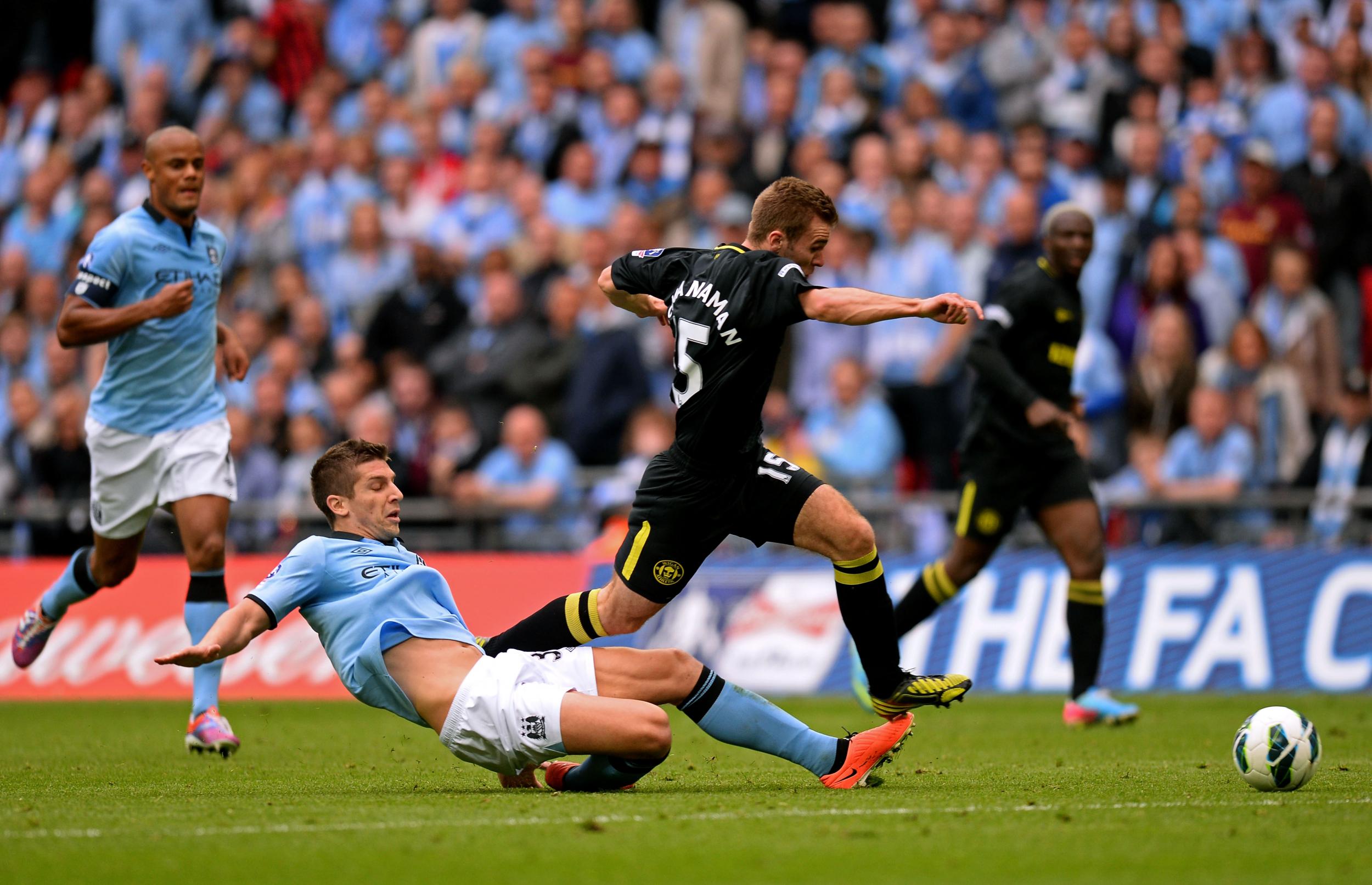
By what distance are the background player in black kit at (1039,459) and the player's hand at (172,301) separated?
444 centimetres

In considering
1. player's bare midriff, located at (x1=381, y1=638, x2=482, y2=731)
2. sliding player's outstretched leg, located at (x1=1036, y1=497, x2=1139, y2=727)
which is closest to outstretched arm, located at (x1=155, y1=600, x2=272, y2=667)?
player's bare midriff, located at (x1=381, y1=638, x2=482, y2=731)

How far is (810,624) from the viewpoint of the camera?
13.1 metres

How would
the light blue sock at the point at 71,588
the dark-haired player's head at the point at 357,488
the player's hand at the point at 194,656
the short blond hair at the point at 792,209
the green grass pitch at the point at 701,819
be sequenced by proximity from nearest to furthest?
the green grass pitch at the point at 701,819
the player's hand at the point at 194,656
the dark-haired player's head at the point at 357,488
the short blond hair at the point at 792,209
the light blue sock at the point at 71,588

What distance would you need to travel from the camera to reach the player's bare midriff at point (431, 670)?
6.23 m

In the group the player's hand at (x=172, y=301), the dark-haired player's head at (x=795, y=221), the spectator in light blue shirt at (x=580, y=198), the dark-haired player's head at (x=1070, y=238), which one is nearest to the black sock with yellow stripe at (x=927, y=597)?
the dark-haired player's head at (x=1070, y=238)

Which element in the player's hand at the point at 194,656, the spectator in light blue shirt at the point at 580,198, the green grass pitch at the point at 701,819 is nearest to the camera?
the green grass pitch at the point at 701,819

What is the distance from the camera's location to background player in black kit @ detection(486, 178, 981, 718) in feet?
23.0

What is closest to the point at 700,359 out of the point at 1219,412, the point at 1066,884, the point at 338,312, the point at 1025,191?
the point at 1066,884

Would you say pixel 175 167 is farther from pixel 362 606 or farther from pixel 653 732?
pixel 653 732

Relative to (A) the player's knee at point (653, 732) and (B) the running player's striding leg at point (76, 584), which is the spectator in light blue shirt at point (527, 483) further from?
(A) the player's knee at point (653, 732)

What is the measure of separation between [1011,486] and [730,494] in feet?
11.5

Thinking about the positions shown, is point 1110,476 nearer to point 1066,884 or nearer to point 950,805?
point 950,805

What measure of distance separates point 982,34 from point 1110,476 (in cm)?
506

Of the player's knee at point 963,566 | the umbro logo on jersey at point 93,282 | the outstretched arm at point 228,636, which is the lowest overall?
the outstretched arm at point 228,636
